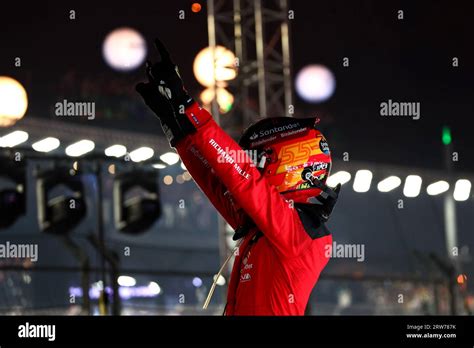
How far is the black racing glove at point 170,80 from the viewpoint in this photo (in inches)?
90.4

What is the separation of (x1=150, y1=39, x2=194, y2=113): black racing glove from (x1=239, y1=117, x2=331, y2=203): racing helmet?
1.35ft

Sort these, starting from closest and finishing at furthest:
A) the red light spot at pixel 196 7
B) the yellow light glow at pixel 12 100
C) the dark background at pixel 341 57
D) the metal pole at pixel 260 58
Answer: the metal pole at pixel 260 58, the yellow light glow at pixel 12 100, the red light spot at pixel 196 7, the dark background at pixel 341 57

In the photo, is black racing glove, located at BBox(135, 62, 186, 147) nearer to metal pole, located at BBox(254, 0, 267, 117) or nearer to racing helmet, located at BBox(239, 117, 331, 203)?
racing helmet, located at BBox(239, 117, 331, 203)

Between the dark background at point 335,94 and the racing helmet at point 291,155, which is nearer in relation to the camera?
the racing helmet at point 291,155

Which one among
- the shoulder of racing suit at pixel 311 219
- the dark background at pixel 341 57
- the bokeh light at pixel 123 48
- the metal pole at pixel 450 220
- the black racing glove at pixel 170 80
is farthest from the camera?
the metal pole at pixel 450 220

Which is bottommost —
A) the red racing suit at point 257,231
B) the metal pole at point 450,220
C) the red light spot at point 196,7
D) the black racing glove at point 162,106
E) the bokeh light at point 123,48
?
the metal pole at point 450,220

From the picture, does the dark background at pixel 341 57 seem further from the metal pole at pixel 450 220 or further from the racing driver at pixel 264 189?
the racing driver at pixel 264 189

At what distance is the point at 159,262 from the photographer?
14.3m

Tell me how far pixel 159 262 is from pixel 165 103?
1212cm

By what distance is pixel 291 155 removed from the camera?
2.66 metres

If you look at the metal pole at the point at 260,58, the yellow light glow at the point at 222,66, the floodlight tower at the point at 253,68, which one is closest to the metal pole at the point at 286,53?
the floodlight tower at the point at 253,68

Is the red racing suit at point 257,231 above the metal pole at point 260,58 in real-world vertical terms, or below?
below

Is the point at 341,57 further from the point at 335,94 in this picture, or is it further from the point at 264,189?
the point at 264,189

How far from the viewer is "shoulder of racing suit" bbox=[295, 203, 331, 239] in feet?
8.54
